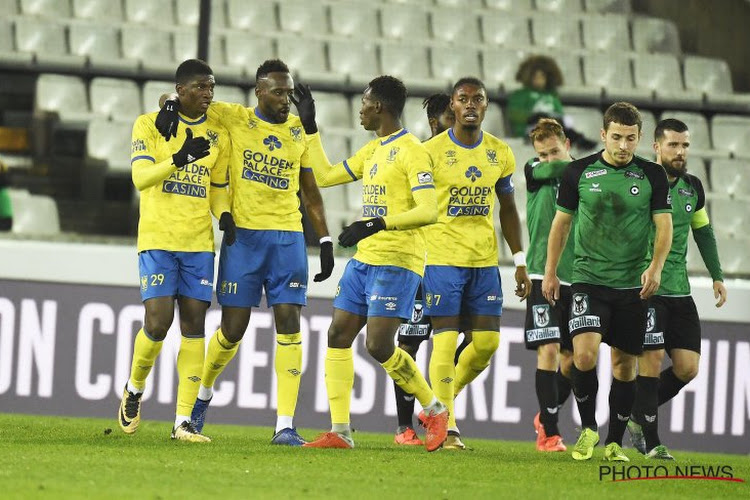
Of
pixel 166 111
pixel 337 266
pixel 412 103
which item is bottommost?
pixel 337 266

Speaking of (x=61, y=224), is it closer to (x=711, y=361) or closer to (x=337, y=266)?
(x=337, y=266)

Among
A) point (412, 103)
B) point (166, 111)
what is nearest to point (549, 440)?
point (166, 111)

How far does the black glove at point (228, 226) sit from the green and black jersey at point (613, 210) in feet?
5.79

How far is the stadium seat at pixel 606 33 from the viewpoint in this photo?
49.2 ft

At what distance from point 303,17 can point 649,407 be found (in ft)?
23.4

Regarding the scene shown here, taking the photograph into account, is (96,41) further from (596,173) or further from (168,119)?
(596,173)

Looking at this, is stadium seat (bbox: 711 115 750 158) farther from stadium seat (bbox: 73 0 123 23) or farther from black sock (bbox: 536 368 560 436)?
black sock (bbox: 536 368 560 436)

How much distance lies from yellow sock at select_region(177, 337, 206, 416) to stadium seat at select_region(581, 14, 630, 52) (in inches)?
329

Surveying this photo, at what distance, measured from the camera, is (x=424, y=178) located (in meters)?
7.31

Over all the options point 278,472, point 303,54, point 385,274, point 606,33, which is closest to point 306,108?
point 385,274

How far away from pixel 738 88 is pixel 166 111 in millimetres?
8955

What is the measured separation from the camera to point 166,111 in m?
7.50

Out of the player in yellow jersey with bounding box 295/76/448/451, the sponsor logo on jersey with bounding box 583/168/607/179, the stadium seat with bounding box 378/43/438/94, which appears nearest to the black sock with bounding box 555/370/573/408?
the player in yellow jersey with bounding box 295/76/448/451

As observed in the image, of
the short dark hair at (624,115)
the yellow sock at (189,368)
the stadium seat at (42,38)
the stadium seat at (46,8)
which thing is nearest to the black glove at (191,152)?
the yellow sock at (189,368)
